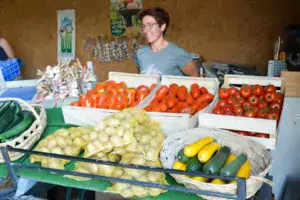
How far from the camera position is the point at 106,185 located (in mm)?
1658

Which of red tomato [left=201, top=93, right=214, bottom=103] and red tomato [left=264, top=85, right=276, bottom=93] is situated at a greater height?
red tomato [left=264, top=85, right=276, bottom=93]

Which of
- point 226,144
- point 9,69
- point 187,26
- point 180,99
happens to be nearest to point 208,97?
point 180,99

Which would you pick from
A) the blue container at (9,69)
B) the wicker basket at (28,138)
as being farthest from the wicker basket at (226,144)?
the blue container at (9,69)

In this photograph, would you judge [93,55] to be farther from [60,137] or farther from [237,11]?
[60,137]

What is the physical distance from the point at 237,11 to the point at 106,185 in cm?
365

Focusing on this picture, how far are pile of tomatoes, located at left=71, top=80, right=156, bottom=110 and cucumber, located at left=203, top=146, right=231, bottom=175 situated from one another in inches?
36.9

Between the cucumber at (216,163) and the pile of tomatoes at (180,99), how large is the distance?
0.67m

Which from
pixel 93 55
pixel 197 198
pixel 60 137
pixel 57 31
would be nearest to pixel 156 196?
pixel 197 198

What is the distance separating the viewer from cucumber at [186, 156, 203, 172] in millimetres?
1536

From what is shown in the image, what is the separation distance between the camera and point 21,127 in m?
1.98

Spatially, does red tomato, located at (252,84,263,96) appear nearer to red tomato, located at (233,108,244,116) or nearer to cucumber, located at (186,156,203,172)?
red tomato, located at (233,108,244,116)

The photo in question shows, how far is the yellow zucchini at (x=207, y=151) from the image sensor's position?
156cm

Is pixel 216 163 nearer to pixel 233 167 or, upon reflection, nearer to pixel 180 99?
pixel 233 167

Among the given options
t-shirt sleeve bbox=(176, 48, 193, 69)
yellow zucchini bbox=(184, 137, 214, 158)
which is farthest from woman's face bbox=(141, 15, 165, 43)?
yellow zucchini bbox=(184, 137, 214, 158)
